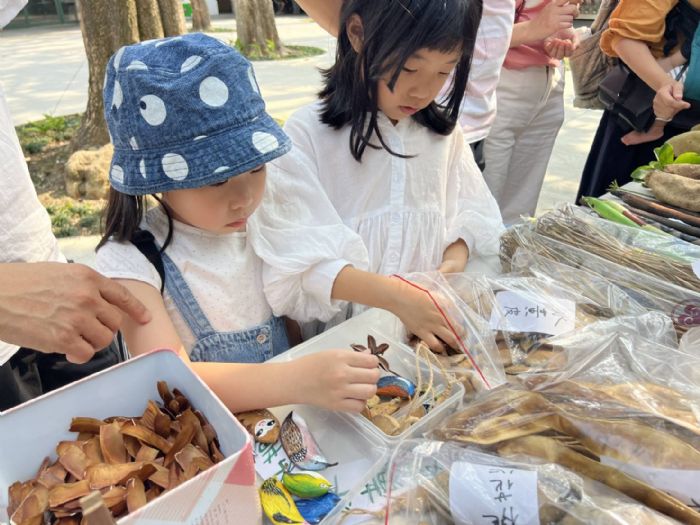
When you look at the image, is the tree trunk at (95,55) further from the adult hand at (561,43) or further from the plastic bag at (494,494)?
the plastic bag at (494,494)

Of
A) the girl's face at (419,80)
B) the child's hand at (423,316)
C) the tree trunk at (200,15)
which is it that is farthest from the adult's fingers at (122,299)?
the tree trunk at (200,15)

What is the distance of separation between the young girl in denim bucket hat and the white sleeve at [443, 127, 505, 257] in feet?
2.45

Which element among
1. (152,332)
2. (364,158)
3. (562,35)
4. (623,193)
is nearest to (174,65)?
(152,332)

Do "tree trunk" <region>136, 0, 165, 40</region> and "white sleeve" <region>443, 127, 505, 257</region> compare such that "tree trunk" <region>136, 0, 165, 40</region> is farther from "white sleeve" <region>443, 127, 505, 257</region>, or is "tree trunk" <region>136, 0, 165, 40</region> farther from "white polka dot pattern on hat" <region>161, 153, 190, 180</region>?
"white polka dot pattern on hat" <region>161, 153, 190, 180</region>

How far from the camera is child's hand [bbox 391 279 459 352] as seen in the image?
41.1 inches

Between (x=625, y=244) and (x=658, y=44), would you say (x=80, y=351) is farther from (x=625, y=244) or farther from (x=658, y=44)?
(x=658, y=44)

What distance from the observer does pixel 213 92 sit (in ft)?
3.01

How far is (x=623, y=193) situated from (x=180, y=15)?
400cm

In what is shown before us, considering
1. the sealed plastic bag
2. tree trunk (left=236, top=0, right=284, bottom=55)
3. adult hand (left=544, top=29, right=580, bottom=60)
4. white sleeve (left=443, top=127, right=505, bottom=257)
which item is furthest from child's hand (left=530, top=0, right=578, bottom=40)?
tree trunk (left=236, top=0, right=284, bottom=55)

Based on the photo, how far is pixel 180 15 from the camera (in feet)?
14.2

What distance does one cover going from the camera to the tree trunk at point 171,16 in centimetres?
425

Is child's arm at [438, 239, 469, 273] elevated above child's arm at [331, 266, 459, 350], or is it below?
below

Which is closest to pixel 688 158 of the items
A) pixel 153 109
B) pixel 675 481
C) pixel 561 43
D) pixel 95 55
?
pixel 561 43

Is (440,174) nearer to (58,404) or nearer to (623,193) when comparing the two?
(623,193)
